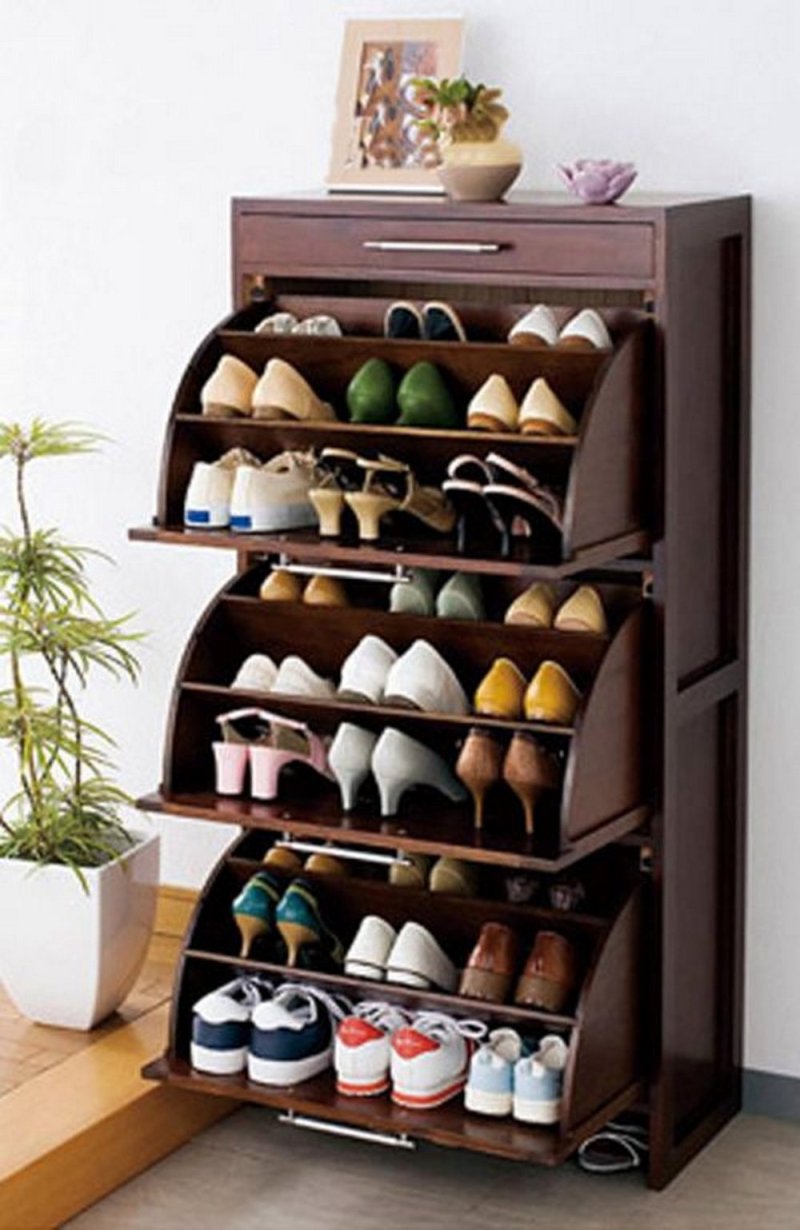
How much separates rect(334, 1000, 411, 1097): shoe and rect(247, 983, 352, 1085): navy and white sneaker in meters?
0.05

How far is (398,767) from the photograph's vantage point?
387cm

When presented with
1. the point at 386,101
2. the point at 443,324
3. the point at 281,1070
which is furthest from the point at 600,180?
the point at 281,1070

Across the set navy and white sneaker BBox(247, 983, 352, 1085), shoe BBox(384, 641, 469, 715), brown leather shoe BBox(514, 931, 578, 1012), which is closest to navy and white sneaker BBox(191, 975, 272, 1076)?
navy and white sneaker BBox(247, 983, 352, 1085)

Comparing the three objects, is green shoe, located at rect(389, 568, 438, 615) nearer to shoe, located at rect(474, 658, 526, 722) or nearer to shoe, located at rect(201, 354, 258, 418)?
shoe, located at rect(474, 658, 526, 722)

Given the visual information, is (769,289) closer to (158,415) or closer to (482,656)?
(482,656)

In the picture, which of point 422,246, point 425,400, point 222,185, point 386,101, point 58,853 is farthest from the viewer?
point 222,185

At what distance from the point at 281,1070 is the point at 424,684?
672mm

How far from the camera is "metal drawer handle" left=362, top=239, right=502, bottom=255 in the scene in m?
3.89

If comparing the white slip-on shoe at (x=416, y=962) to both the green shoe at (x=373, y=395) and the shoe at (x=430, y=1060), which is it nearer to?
the shoe at (x=430, y=1060)

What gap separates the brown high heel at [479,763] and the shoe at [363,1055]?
385mm

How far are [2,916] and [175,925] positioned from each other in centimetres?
51

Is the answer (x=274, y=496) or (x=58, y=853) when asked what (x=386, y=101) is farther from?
(x=58, y=853)

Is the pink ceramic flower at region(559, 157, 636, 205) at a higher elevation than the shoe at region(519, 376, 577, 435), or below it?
higher

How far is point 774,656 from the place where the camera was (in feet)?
13.7
